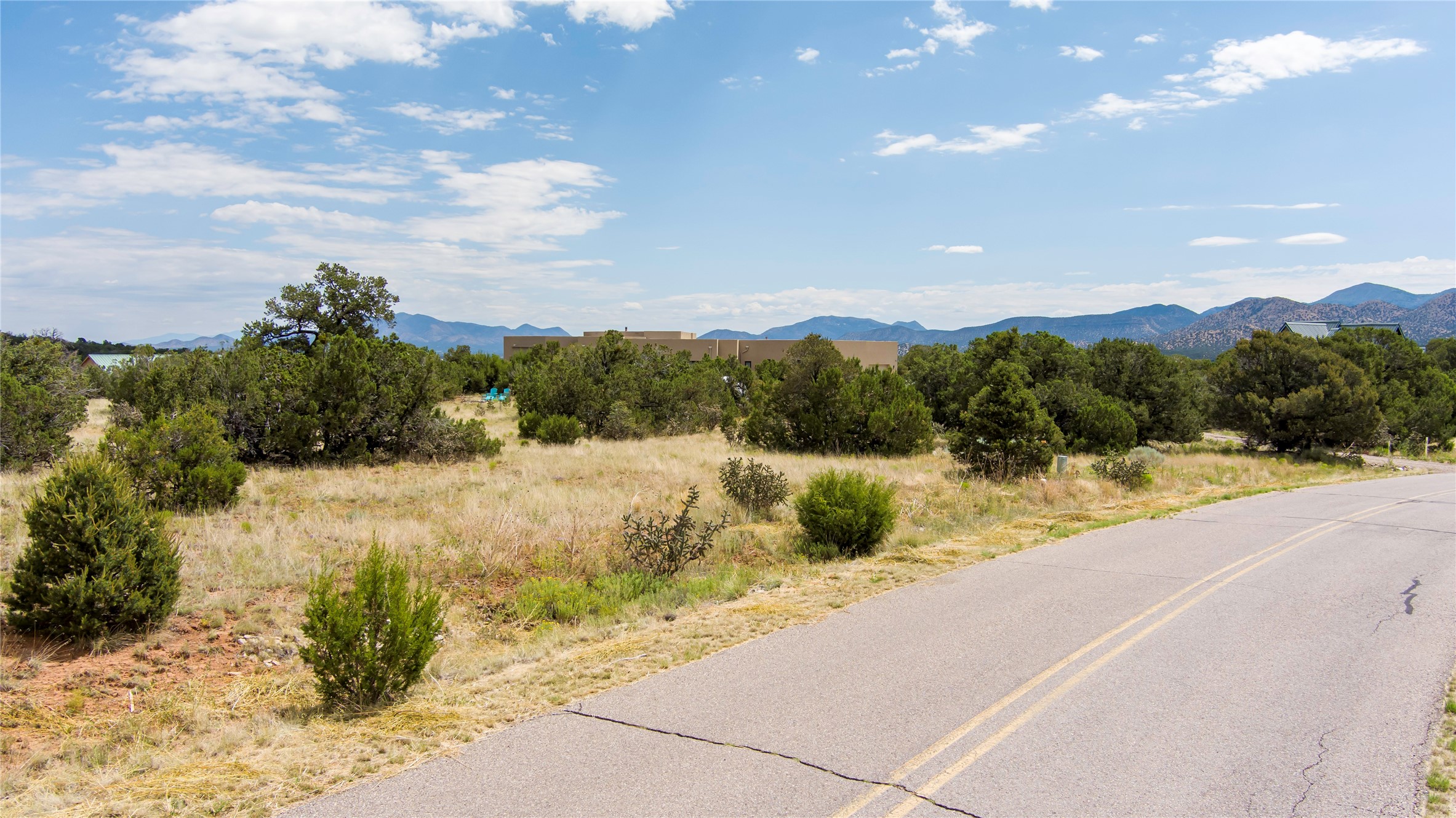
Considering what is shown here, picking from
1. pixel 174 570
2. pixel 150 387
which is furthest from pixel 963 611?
pixel 150 387

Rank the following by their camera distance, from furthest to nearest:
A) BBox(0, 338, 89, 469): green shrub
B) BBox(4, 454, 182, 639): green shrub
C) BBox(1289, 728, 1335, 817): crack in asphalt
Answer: BBox(0, 338, 89, 469): green shrub → BBox(4, 454, 182, 639): green shrub → BBox(1289, 728, 1335, 817): crack in asphalt

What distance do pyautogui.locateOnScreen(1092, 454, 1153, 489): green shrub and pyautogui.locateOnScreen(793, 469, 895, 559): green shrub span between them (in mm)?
10274

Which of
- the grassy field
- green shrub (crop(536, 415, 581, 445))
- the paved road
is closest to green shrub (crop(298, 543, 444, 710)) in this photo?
the grassy field

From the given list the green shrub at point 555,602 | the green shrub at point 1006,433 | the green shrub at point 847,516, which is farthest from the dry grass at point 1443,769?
the green shrub at point 1006,433

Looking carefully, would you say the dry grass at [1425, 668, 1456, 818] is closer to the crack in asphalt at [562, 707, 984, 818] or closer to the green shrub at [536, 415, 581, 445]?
the crack in asphalt at [562, 707, 984, 818]

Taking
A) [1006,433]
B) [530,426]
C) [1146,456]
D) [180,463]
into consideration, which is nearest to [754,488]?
[1006,433]

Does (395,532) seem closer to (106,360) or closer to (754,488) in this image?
(754,488)

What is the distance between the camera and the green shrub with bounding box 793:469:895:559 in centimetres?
1163

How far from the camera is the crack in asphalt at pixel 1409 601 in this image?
7.52m

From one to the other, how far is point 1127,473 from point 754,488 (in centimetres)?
1049

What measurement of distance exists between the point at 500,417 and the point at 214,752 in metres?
39.4

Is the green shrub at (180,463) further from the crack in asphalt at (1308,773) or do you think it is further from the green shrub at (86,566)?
the crack in asphalt at (1308,773)

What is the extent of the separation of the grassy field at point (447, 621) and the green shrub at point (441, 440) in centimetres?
355

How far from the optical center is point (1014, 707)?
17.0ft
